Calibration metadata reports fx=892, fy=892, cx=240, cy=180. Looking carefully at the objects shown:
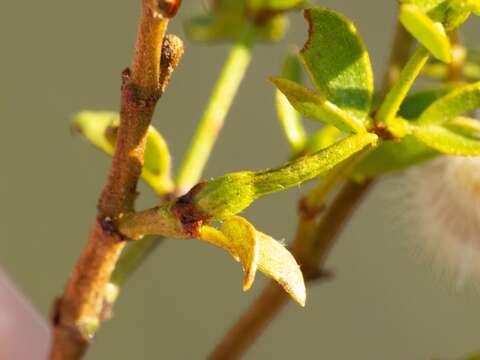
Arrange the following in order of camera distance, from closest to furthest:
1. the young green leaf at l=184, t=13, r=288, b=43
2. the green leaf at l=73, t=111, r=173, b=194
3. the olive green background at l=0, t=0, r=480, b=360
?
the green leaf at l=73, t=111, r=173, b=194, the young green leaf at l=184, t=13, r=288, b=43, the olive green background at l=0, t=0, r=480, b=360

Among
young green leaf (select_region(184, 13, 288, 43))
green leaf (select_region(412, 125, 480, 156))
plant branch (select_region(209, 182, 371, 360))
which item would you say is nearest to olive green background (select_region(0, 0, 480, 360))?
young green leaf (select_region(184, 13, 288, 43))

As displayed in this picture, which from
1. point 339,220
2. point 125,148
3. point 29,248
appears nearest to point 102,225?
point 125,148

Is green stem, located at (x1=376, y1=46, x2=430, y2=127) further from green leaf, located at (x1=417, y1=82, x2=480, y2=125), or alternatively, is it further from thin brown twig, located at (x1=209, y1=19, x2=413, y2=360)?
thin brown twig, located at (x1=209, y1=19, x2=413, y2=360)

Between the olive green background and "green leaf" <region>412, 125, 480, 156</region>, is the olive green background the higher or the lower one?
the lower one

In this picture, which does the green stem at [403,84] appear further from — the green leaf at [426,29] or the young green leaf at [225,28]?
the young green leaf at [225,28]

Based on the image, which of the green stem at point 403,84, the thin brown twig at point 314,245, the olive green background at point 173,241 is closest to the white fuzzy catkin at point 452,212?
the thin brown twig at point 314,245

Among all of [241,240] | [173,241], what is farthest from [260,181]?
[173,241]
